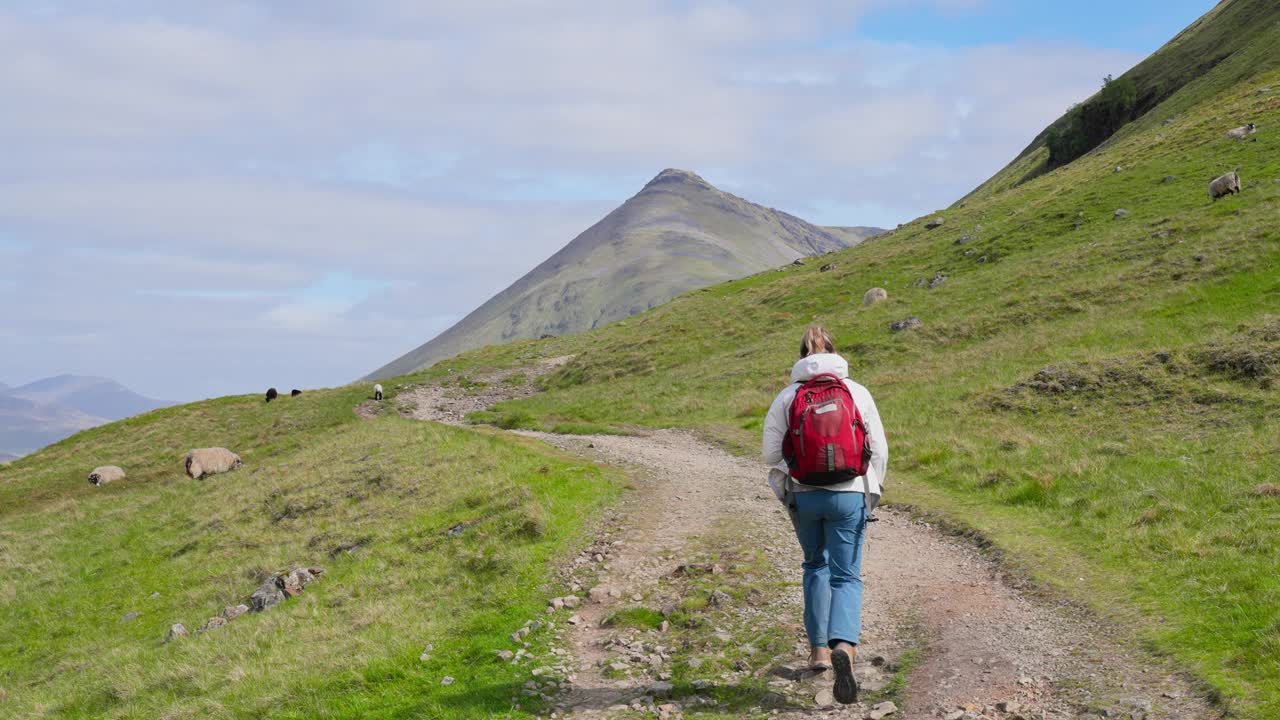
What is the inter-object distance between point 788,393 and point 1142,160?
211 ft

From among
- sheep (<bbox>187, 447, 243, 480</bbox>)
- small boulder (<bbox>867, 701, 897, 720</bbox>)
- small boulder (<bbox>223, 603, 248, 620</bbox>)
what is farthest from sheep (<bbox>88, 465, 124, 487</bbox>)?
small boulder (<bbox>867, 701, 897, 720</bbox>)

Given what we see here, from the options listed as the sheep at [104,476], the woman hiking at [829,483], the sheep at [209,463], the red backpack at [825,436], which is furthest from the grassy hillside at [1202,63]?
the sheep at [104,476]

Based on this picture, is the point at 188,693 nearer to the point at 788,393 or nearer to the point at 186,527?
the point at 788,393

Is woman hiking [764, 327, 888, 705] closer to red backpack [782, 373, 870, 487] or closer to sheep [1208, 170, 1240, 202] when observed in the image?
red backpack [782, 373, 870, 487]

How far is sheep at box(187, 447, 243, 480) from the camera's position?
44.7m

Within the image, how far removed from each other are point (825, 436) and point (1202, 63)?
112173 mm

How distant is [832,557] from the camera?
8.50 m

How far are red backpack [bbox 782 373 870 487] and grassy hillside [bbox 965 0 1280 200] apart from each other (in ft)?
290

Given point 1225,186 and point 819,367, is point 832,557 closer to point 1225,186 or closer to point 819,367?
point 819,367

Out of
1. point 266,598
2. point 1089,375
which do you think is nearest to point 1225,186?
point 1089,375

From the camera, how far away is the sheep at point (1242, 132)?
52.8 metres

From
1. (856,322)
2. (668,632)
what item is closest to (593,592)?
(668,632)

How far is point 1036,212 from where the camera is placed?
57250 millimetres

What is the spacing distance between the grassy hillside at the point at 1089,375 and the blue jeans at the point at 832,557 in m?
3.53
